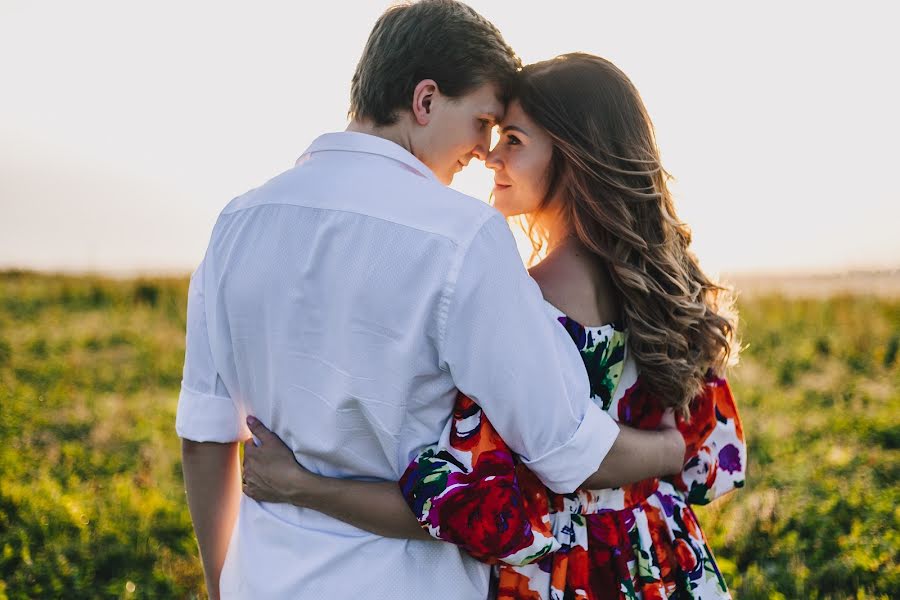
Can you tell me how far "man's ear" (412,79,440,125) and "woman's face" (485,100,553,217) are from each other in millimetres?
355

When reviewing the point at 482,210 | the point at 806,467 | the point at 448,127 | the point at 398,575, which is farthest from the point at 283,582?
the point at 806,467

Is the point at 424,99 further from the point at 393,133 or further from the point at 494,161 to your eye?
the point at 494,161

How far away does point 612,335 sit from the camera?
220 centimetres

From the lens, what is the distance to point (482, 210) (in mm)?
1712

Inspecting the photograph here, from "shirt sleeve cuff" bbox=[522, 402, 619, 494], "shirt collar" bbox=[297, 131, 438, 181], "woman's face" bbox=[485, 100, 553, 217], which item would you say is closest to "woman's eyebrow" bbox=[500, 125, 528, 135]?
"woman's face" bbox=[485, 100, 553, 217]

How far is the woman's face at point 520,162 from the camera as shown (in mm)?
2381

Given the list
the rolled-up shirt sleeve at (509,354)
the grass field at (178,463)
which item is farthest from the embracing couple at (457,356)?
the grass field at (178,463)

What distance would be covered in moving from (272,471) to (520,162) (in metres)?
1.15

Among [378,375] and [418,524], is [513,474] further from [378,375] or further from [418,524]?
[378,375]

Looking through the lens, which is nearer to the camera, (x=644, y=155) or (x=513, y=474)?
(x=513, y=474)

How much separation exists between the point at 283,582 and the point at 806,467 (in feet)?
12.0

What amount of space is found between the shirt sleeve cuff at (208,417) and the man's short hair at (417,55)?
0.84 metres

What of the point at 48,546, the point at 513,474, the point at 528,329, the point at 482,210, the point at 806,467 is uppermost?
the point at 482,210

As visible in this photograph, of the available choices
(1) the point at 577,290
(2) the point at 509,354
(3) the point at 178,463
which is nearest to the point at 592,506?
(1) the point at 577,290
